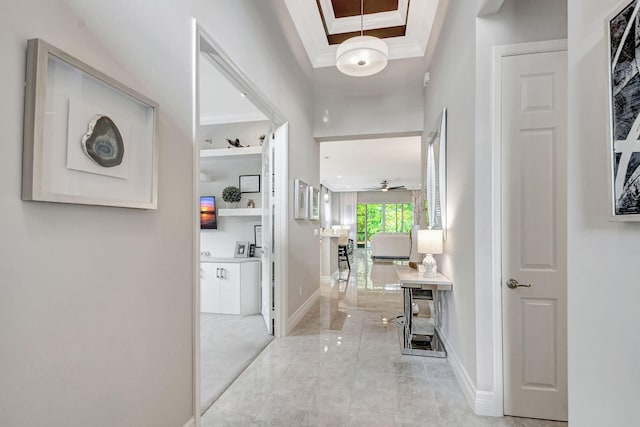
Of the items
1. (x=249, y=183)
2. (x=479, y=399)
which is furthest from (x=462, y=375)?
(x=249, y=183)

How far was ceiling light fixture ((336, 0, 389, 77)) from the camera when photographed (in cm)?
295

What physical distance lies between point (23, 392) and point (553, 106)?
2844 mm

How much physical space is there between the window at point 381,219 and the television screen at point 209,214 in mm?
10861

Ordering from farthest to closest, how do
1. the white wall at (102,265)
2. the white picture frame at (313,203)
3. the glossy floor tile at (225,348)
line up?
the white picture frame at (313,203), the glossy floor tile at (225,348), the white wall at (102,265)

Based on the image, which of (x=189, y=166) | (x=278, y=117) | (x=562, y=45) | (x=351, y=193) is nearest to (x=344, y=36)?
(x=278, y=117)

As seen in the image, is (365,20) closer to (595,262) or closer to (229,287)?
(229,287)

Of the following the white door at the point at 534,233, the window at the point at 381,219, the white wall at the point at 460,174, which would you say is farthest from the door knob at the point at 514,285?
the window at the point at 381,219

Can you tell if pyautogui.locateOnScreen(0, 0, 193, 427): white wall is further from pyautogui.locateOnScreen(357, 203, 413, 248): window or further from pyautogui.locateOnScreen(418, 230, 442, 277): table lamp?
pyautogui.locateOnScreen(357, 203, 413, 248): window

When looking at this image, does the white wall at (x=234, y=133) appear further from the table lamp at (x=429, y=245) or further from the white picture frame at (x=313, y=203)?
the table lamp at (x=429, y=245)

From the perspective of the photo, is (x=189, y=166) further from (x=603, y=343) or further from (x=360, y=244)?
(x=360, y=244)

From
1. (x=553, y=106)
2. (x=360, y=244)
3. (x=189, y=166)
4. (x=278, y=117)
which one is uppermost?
(x=278, y=117)

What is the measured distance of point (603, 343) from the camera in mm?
917

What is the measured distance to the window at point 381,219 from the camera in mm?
14578

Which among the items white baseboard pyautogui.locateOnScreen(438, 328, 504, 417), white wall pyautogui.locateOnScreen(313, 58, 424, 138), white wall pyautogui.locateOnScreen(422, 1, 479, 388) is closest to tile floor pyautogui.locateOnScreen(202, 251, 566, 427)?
white baseboard pyautogui.locateOnScreen(438, 328, 504, 417)
